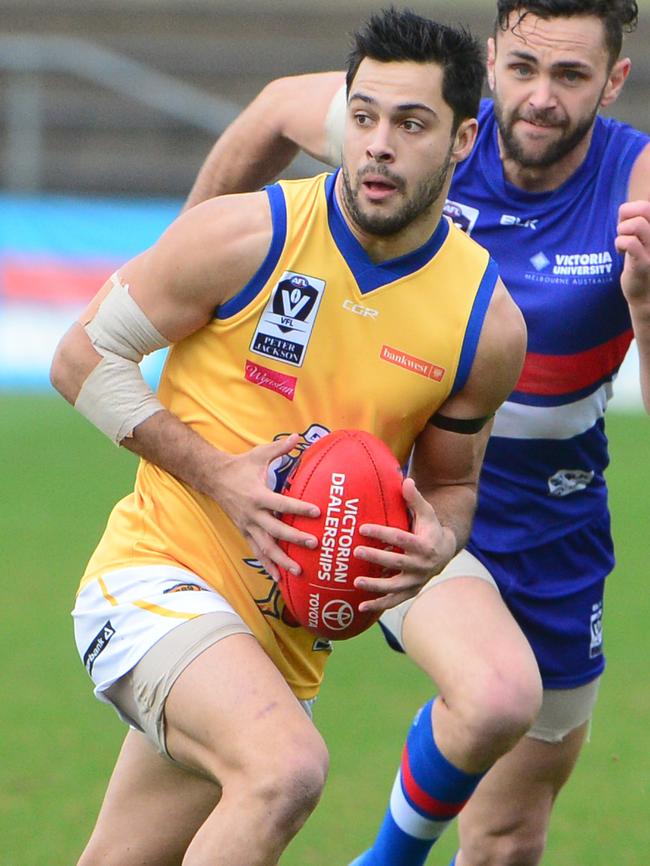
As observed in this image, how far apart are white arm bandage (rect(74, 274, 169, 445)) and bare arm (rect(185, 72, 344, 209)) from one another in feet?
4.15

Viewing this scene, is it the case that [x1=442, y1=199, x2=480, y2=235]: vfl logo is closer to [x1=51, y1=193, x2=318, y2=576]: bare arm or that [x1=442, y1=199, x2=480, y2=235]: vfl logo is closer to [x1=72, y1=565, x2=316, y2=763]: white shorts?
[x1=51, y1=193, x2=318, y2=576]: bare arm

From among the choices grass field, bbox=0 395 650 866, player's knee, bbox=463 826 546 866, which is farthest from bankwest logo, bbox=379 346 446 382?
grass field, bbox=0 395 650 866

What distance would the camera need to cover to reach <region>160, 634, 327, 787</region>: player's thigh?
368cm

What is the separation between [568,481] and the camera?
5.15 m

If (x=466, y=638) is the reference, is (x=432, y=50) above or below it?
above

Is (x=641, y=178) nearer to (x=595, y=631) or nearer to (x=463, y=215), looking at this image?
(x=463, y=215)

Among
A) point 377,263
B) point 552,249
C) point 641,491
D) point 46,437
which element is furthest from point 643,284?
point 46,437

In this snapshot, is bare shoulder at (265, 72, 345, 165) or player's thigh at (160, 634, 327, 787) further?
bare shoulder at (265, 72, 345, 165)

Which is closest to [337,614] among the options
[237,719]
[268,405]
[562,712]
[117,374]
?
[237,719]

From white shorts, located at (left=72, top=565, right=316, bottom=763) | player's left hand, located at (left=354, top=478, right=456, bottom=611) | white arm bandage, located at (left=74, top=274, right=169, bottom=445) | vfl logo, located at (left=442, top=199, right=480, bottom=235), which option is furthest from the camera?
vfl logo, located at (left=442, top=199, right=480, bottom=235)

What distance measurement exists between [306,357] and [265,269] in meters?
0.25

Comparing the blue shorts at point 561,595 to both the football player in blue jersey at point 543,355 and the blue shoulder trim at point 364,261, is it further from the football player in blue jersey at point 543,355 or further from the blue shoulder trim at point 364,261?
the blue shoulder trim at point 364,261

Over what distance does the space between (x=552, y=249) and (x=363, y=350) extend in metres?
1.02

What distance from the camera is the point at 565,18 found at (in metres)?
4.82
